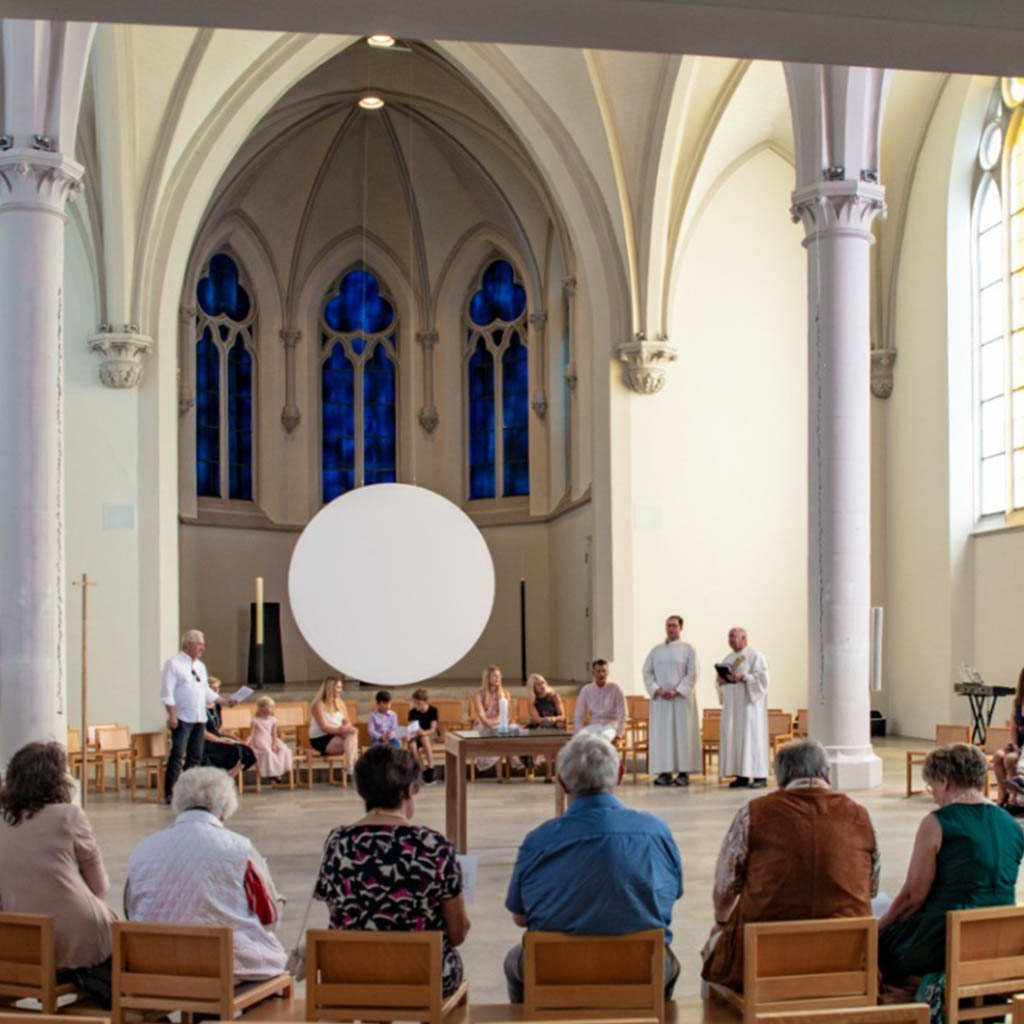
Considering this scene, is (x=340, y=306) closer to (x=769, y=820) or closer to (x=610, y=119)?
(x=610, y=119)

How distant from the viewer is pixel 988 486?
16344 mm

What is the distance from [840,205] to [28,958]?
390 inches

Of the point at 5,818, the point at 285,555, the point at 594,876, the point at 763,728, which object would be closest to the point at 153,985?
the point at 5,818

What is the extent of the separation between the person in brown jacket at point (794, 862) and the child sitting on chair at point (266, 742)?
29.4ft

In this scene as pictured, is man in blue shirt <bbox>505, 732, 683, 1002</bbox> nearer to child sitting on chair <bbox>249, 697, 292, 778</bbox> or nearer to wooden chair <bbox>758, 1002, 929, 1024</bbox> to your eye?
wooden chair <bbox>758, 1002, 929, 1024</bbox>

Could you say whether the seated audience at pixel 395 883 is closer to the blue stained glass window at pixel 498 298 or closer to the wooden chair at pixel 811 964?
the wooden chair at pixel 811 964

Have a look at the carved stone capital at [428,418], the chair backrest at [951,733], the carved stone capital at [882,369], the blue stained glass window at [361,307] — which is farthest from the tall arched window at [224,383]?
the chair backrest at [951,733]

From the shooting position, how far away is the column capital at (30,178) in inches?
433

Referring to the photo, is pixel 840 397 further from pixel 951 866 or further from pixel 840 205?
pixel 951 866

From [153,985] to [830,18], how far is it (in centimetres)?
333

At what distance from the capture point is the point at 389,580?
8.67 m

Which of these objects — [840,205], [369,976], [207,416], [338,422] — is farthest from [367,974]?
[338,422]

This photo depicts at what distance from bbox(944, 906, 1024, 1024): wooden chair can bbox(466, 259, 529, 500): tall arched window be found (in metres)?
19.9

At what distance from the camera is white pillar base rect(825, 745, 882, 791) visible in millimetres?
12250
